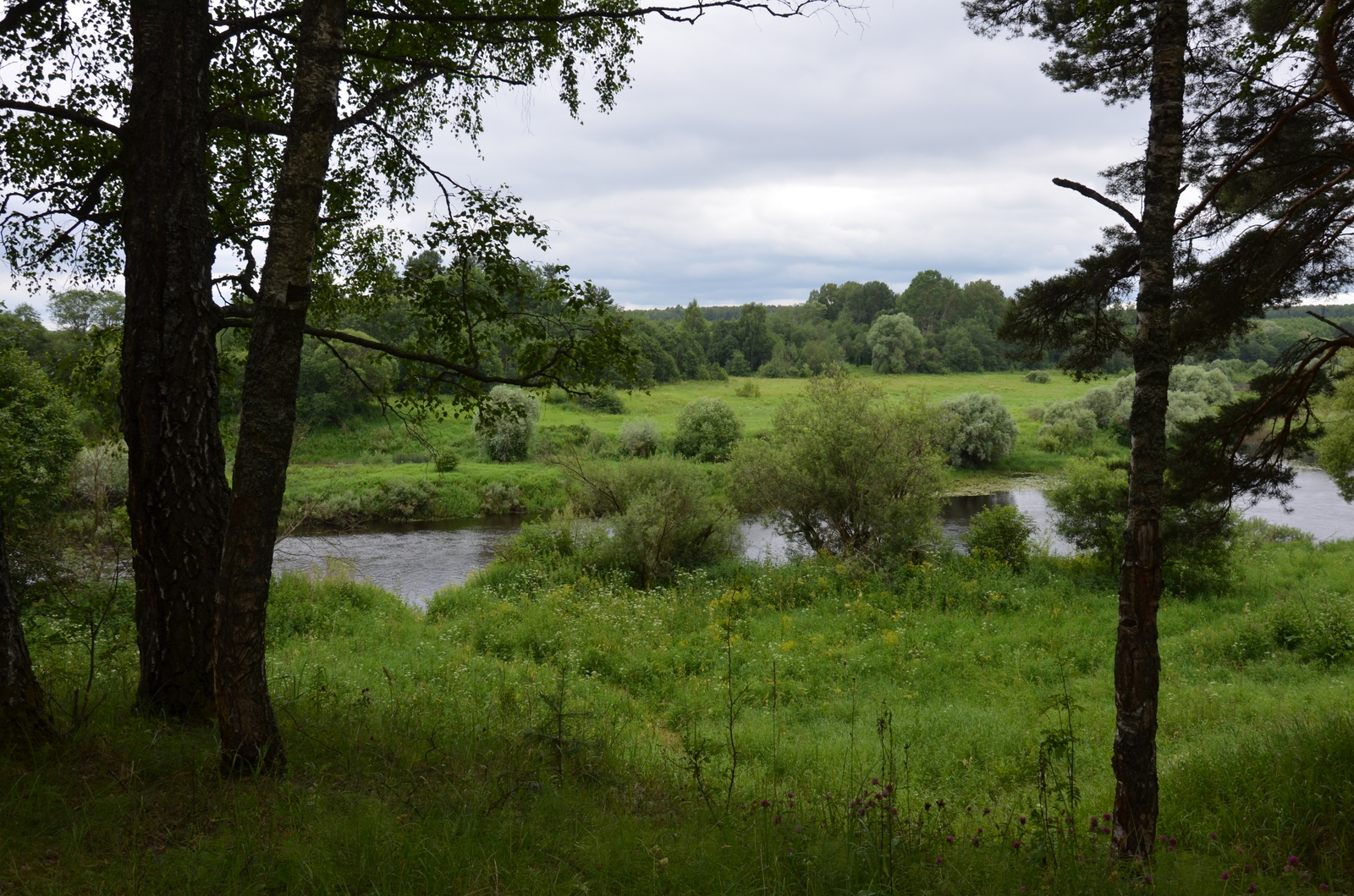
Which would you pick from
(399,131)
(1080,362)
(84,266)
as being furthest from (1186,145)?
(84,266)

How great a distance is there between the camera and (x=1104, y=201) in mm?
4527

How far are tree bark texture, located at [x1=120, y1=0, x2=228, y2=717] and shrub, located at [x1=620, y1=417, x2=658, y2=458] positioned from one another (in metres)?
31.2

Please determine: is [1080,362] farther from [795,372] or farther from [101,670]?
[795,372]

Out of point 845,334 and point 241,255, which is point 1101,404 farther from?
point 845,334

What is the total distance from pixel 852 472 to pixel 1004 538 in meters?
3.97

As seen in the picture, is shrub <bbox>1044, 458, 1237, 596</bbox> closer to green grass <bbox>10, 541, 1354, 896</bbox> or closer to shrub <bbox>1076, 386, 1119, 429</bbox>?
green grass <bbox>10, 541, 1354, 896</bbox>

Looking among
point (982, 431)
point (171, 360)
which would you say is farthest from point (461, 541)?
point (982, 431)

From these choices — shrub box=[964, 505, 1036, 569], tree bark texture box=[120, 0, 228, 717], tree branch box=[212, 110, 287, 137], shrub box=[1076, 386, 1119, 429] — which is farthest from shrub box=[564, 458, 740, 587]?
shrub box=[1076, 386, 1119, 429]

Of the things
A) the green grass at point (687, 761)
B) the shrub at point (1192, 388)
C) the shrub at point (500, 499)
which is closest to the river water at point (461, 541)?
the shrub at point (500, 499)

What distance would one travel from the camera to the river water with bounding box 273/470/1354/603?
19406 mm

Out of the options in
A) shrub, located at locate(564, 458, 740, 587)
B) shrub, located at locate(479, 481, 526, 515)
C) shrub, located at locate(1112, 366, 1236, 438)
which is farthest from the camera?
shrub, located at locate(1112, 366, 1236, 438)

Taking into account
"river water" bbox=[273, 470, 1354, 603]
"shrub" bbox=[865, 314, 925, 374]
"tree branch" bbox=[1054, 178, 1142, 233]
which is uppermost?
"shrub" bbox=[865, 314, 925, 374]

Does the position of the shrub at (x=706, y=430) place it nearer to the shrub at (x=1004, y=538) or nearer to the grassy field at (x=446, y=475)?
the grassy field at (x=446, y=475)

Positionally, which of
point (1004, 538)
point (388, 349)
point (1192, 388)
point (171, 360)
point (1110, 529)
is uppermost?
point (1192, 388)
